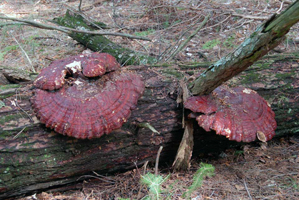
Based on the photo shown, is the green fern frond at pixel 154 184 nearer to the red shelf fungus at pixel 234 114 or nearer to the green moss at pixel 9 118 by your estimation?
the red shelf fungus at pixel 234 114

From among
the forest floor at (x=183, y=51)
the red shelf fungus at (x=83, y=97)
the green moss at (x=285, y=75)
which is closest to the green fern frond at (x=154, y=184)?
the forest floor at (x=183, y=51)

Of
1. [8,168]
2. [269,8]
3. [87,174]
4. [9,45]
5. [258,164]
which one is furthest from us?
[269,8]

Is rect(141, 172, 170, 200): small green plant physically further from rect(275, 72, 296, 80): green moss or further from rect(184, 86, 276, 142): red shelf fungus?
rect(275, 72, 296, 80): green moss

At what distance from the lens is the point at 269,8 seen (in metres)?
7.35

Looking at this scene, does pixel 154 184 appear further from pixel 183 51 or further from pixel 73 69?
pixel 183 51

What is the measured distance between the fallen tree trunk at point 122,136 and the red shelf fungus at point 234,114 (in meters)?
0.42

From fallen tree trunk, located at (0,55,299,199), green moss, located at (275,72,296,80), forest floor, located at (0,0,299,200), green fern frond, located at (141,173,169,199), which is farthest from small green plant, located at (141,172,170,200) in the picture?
green moss, located at (275,72,296,80)

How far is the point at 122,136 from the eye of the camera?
2865mm

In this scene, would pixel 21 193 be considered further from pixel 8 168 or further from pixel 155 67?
pixel 155 67

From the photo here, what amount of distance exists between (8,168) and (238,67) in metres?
2.71

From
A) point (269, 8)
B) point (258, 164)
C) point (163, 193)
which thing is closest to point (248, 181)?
point (258, 164)

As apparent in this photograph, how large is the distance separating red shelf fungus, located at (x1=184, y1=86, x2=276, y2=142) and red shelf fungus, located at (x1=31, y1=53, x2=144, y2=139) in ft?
2.63

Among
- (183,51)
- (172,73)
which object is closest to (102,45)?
(183,51)

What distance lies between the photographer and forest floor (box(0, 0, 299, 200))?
8.92ft
